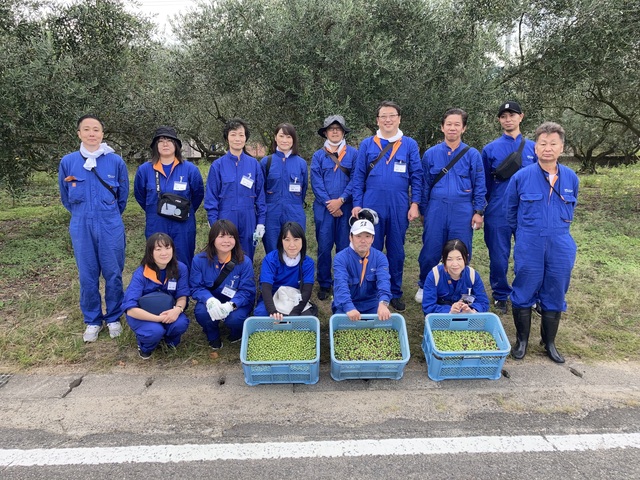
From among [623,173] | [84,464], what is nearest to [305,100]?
[84,464]

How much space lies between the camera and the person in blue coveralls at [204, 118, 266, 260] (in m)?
4.25

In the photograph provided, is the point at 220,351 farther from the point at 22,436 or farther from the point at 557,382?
the point at 557,382

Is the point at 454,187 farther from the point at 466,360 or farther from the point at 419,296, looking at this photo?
the point at 466,360

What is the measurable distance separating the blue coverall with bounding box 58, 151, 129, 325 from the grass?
1.33 ft

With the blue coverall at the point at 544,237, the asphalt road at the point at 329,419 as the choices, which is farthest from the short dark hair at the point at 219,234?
the blue coverall at the point at 544,237

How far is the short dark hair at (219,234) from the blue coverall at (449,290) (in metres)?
1.74

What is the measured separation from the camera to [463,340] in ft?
11.0

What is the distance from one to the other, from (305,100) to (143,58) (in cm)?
301

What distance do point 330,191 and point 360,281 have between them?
4.13 ft

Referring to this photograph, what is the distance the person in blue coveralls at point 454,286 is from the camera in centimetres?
370

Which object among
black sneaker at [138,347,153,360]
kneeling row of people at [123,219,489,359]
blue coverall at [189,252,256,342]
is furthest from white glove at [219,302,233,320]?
black sneaker at [138,347,153,360]

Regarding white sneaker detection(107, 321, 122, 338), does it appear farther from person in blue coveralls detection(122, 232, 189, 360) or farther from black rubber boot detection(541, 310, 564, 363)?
black rubber boot detection(541, 310, 564, 363)

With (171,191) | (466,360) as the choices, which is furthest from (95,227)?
(466,360)

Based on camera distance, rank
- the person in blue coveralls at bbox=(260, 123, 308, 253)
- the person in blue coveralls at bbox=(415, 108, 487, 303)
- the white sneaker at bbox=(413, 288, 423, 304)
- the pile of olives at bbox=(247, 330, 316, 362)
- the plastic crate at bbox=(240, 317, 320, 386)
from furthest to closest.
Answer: the white sneaker at bbox=(413, 288, 423, 304)
the person in blue coveralls at bbox=(260, 123, 308, 253)
the person in blue coveralls at bbox=(415, 108, 487, 303)
the pile of olives at bbox=(247, 330, 316, 362)
the plastic crate at bbox=(240, 317, 320, 386)
